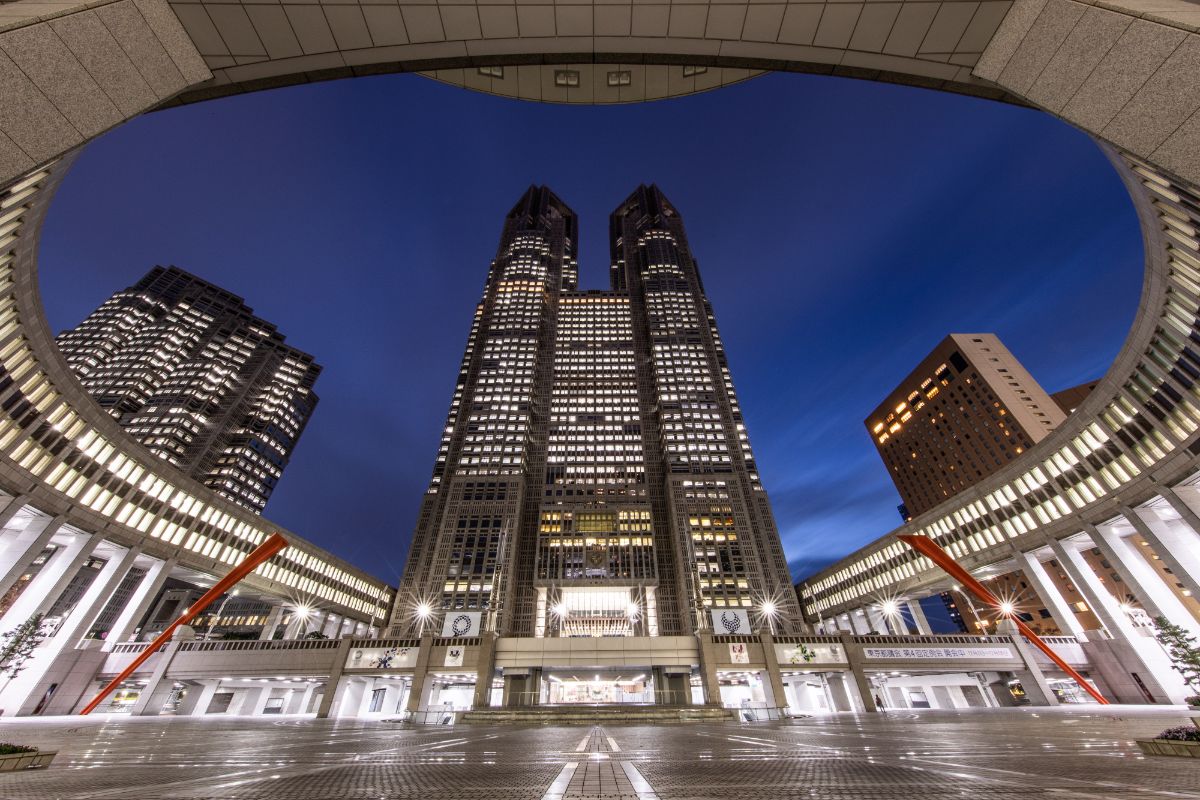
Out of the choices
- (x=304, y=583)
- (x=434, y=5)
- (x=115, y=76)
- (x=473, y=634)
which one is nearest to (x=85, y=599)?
(x=304, y=583)

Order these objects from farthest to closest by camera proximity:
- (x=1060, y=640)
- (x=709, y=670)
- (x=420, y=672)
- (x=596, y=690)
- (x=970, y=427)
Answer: (x=970, y=427)
(x=596, y=690)
(x=1060, y=640)
(x=709, y=670)
(x=420, y=672)

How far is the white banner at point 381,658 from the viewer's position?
37.4 m

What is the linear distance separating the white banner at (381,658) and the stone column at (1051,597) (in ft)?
182

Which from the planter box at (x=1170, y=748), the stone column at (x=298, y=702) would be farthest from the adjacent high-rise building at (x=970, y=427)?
the stone column at (x=298, y=702)

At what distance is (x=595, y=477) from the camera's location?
96.2m

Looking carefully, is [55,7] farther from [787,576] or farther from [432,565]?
[787,576]

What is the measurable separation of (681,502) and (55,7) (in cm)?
8707

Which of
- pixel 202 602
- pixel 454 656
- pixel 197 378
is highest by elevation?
pixel 197 378

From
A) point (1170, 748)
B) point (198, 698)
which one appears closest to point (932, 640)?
point (1170, 748)

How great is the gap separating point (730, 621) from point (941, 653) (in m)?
17.7

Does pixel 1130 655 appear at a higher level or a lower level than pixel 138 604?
lower

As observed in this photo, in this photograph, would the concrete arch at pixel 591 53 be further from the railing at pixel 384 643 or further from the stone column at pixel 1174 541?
the stone column at pixel 1174 541

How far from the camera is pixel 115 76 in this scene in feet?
17.4

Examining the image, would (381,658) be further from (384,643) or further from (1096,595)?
(1096,595)
